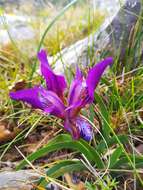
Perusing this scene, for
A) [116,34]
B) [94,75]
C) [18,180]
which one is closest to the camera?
[94,75]

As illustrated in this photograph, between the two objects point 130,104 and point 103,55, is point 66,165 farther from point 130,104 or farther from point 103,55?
point 103,55

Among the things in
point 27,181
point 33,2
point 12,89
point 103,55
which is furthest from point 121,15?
point 33,2

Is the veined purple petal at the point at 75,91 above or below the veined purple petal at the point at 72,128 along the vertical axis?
above

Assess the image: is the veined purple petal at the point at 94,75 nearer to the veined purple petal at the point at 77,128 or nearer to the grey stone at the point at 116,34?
the veined purple petal at the point at 77,128

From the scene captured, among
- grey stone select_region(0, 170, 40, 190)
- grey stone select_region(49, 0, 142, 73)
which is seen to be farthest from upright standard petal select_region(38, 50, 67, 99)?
grey stone select_region(49, 0, 142, 73)

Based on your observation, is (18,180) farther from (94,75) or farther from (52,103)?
(94,75)

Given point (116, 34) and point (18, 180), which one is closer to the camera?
point (18, 180)

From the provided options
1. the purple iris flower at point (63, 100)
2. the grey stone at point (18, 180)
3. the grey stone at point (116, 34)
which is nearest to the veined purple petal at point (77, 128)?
the purple iris flower at point (63, 100)

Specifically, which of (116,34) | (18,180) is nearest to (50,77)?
(18,180)
